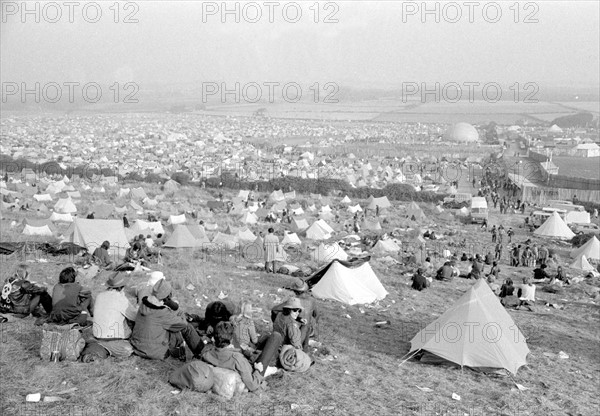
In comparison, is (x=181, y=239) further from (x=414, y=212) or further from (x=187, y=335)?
(x=414, y=212)

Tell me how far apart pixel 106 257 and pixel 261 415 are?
289 inches

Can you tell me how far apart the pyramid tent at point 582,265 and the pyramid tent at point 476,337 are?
406 inches

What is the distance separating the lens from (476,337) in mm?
6742

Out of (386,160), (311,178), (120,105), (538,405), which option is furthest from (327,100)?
(538,405)

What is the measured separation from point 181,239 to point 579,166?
140 feet

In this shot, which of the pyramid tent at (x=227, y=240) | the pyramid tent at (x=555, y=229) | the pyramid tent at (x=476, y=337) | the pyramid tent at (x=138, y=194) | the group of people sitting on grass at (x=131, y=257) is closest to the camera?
the pyramid tent at (x=476, y=337)

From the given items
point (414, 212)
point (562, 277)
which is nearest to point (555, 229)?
point (414, 212)

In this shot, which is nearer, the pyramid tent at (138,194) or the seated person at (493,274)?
the seated person at (493,274)

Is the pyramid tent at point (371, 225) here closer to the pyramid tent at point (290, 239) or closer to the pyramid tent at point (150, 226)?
the pyramid tent at point (290, 239)

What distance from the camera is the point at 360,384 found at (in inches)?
225

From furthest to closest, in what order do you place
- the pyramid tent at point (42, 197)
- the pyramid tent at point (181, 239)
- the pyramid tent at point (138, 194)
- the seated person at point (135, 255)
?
the pyramid tent at point (138, 194), the pyramid tent at point (42, 197), the pyramid tent at point (181, 239), the seated person at point (135, 255)

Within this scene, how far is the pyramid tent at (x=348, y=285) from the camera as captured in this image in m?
9.94

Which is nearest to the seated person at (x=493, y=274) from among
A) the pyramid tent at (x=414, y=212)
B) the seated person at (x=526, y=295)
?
the seated person at (x=526, y=295)

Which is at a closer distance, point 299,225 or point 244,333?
point 244,333
